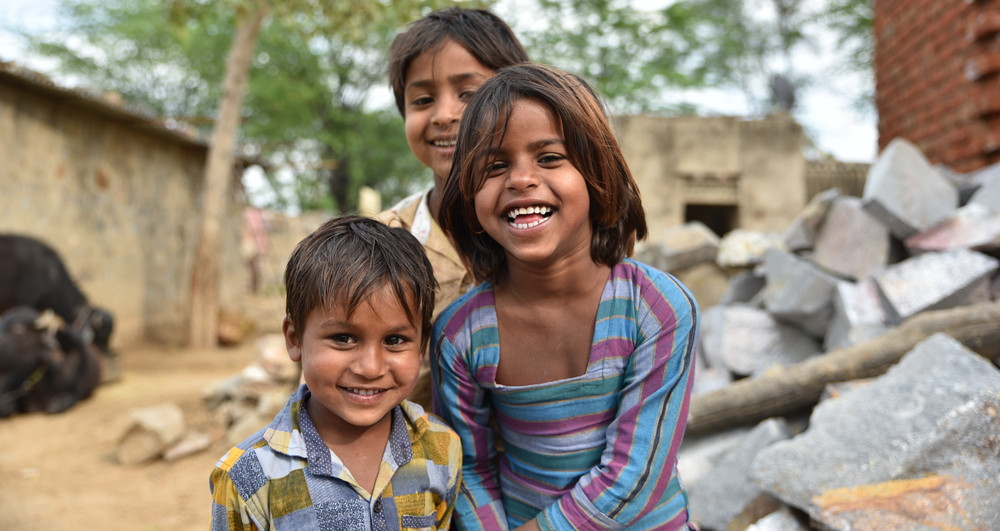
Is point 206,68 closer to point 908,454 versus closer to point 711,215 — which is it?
point 711,215

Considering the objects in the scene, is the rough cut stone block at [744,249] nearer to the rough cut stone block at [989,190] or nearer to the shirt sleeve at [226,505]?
the rough cut stone block at [989,190]

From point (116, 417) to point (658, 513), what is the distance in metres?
6.03

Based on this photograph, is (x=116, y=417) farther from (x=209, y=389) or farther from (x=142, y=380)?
(x=142, y=380)

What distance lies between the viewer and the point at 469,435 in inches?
65.5

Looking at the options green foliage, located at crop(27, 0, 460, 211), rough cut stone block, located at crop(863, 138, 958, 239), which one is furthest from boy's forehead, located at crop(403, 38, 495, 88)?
green foliage, located at crop(27, 0, 460, 211)

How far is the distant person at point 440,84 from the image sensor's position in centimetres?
185

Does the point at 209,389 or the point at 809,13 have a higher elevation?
the point at 809,13

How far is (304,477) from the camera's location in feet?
4.71

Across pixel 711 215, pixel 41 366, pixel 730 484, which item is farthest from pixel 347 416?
pixel 711 215

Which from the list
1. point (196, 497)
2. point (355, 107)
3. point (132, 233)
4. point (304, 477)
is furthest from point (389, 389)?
point (355, 107)

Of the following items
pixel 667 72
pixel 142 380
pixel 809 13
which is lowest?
pixel 142 380

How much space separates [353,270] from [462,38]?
776 millimetres

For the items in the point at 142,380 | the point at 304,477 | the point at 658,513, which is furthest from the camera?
the point at 142,380

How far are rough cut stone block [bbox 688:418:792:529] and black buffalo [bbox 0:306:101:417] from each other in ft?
20.0
